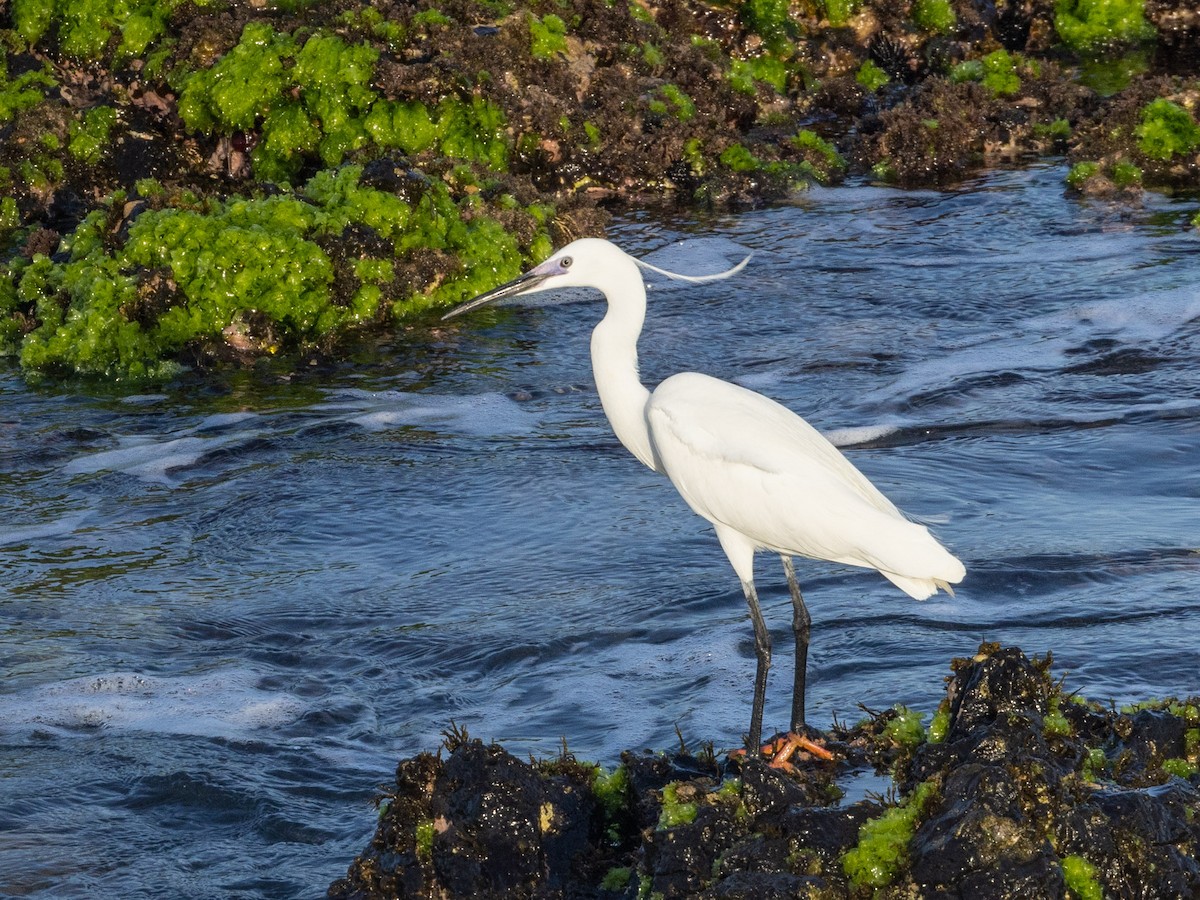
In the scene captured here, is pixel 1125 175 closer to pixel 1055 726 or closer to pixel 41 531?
pixel 41 531

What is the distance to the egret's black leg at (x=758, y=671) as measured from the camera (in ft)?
16.1

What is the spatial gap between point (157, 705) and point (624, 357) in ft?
7.71

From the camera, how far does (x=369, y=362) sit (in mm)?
10148

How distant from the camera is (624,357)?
569cm

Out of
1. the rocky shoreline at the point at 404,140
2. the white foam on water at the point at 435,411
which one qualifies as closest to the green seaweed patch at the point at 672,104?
the rocky shoreline at the point at 404,140

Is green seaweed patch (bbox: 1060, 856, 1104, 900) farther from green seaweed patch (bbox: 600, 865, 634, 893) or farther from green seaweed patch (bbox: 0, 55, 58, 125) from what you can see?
green seaweed patch (bbox: 0, 55, 58, 125)

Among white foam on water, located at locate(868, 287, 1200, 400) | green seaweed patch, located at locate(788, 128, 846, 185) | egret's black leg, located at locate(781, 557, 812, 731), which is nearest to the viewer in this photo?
egret's black leg, located at locate(781, 557, 812, 731)

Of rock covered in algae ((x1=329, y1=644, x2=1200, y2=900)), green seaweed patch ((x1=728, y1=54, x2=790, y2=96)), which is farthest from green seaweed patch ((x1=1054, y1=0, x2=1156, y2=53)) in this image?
rock covered in algae ((x1=329, y1=644, x2=1200, y2=900))

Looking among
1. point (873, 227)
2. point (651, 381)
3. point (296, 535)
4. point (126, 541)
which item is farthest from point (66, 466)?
point (873, 227)

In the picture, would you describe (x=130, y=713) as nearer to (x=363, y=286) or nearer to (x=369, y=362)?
(x=369, y=362)

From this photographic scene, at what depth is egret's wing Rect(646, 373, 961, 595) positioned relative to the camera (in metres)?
5.08

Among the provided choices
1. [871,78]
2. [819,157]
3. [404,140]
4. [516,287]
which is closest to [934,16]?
[871,78]

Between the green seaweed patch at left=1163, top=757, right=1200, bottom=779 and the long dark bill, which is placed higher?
the long dark bill

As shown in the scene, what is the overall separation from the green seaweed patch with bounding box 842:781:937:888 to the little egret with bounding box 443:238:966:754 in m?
1.16
